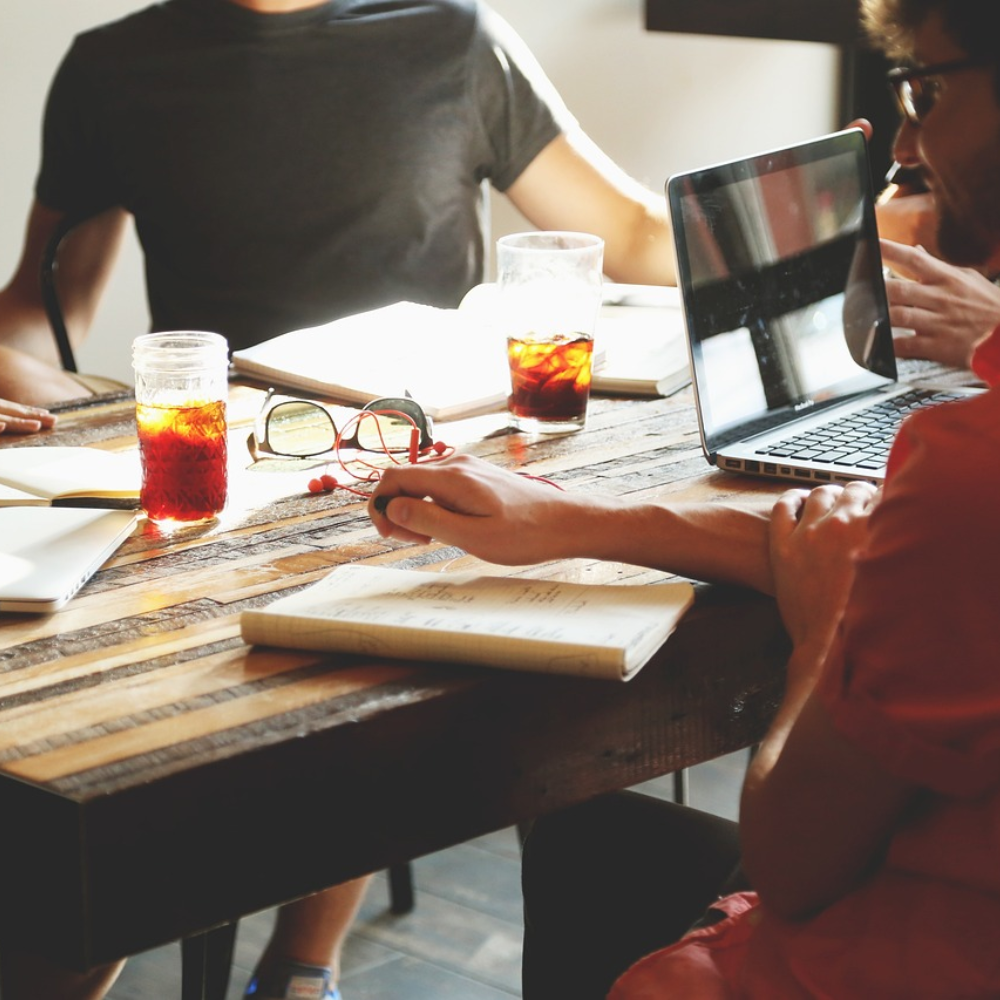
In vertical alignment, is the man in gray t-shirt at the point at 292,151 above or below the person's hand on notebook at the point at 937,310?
above

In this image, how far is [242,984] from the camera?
182 centimetres

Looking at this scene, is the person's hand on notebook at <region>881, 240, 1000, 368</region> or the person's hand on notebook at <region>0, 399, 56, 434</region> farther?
the person's hand on notebook at <region>881, 240, 1000, 368</region>

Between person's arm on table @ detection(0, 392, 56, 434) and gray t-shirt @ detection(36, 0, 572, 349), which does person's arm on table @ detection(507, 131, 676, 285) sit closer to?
gray t-shirt @ detection(36, 0, 572, 349)

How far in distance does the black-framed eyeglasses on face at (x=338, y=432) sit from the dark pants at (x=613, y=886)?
1.43 ft

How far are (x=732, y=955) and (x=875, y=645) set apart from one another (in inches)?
9.9

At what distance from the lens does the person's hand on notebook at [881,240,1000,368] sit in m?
1.56

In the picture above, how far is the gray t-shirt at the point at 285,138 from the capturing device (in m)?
2.18

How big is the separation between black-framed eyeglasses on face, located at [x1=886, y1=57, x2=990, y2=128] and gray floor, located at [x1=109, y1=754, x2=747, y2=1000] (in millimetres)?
1322

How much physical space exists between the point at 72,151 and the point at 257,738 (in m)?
1.73

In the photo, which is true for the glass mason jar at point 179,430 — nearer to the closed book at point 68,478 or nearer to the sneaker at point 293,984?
the closed book at point 68,478

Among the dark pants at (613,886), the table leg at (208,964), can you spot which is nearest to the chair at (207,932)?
the table leg at (208,964)

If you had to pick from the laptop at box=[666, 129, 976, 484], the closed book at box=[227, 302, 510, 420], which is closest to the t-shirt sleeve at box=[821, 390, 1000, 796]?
the laptop at box=[666, 129, 976, 484]

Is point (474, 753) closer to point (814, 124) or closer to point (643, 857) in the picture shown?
point (643, 857)

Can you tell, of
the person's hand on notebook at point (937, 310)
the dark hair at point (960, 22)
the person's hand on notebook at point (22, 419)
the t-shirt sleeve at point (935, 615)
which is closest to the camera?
the t-shirt sleeve at point (935, 615)
